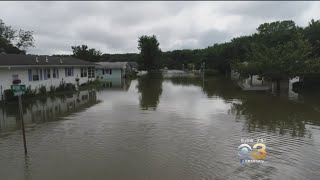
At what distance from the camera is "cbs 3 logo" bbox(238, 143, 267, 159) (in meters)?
9.63

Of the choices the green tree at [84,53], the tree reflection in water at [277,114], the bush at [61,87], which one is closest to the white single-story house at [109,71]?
the green tree at [84,53]

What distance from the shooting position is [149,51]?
290ft

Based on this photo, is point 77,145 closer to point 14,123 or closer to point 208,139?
point 208,139

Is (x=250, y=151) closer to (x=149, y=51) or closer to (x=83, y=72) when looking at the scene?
(x=83, y=72)

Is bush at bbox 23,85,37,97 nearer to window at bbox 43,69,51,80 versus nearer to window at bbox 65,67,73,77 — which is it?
window at bbox 43,69,51,80

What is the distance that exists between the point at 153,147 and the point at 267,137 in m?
4.45

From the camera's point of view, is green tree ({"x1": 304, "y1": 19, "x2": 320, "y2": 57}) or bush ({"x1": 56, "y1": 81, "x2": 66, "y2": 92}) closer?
bush ({"x1": 56, "y1": 81, "x2": 66, "y2": 92})

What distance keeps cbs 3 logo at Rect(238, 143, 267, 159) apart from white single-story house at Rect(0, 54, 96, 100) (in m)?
17.4

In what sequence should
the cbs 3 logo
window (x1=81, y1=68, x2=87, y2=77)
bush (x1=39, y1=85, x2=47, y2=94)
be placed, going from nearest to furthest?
the cbs 3 logo < bush (x1=39, y1=85, x2=47, y2=94) < window (x1=81, y1=68, x2=87, y2=77)

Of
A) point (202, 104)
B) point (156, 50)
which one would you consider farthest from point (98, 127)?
point (156, 50)

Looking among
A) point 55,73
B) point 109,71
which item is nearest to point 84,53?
point 109,71

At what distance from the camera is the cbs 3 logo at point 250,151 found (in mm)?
9633

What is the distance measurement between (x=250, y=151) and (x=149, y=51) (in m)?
79.5

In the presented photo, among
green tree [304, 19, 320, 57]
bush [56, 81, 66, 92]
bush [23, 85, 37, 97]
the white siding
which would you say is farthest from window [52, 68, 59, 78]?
green tree [304, 19, 320, 57]
